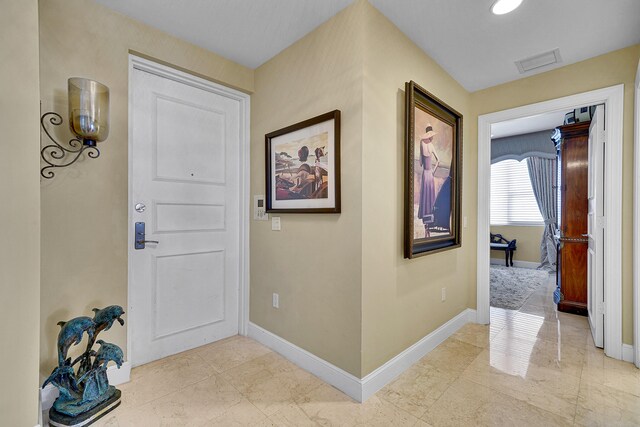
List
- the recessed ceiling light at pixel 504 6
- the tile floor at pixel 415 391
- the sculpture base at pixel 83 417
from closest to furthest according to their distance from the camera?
1. the sculpture base at pixel 83 417
2. the tile floor at pixel 415 391
3. the recessed ceiling light at pixel 504 6

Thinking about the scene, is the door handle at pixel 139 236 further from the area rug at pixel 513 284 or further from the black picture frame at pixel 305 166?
the area rug at pixel 513 284

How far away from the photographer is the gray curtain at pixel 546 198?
222 inches

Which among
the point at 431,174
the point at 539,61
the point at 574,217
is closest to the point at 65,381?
the point at 431,174

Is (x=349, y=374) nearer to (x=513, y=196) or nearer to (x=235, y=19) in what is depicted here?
(x=235, y=19)

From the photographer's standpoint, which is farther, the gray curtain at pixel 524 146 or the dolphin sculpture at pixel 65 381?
the gray curtain at pixel 524 146

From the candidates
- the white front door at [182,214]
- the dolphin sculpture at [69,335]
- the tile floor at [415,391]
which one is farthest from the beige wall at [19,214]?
the white front door at [182,214]

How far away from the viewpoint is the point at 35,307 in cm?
138

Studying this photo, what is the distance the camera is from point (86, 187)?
188 centimetres

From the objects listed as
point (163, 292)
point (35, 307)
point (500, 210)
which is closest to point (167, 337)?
point (163, 292)

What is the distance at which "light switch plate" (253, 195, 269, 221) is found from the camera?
2595 mm

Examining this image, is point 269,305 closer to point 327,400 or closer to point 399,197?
point 327,400

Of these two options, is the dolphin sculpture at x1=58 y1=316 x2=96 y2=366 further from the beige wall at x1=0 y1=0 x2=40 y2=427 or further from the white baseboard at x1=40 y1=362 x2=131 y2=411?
the white baseboard at x1=40 y1=362 x2=131 y2=411

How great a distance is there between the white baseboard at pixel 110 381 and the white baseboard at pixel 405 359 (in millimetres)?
1589

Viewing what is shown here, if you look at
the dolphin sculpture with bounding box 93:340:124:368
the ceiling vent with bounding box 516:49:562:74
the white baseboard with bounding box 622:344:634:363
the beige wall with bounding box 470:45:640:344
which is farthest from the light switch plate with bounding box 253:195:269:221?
the white baseboard with bounding box 622:344:634:363
